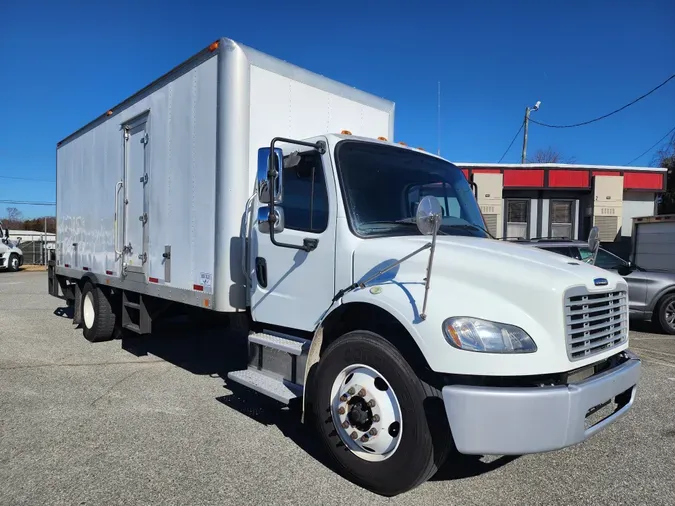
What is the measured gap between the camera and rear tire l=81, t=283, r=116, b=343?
24.6 ft

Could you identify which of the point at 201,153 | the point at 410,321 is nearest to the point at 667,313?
the point at 410,321

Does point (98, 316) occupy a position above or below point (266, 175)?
below

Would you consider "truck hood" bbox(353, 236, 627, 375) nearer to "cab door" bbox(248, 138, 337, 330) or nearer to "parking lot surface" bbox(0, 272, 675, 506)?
"parking lot surface" bbox(0, 272, 675, 506)

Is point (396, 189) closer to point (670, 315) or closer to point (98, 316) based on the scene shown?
point (98, 316)

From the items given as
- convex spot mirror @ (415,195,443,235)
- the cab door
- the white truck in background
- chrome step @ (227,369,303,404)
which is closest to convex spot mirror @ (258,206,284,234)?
the cab door

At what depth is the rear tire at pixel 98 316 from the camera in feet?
24.6

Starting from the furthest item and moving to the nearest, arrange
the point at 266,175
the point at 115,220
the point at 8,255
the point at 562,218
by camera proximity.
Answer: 1. the point at 8,255
2. the point at 562,218
3. the point at 115,220
4. the point at 266,175

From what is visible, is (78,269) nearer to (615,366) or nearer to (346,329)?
(346,329)

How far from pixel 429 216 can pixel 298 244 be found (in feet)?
4.77

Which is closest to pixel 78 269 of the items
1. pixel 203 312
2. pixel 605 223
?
pixel 203 312

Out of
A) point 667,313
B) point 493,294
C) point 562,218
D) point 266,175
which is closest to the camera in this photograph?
point 493,294

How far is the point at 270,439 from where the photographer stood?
13.5ft

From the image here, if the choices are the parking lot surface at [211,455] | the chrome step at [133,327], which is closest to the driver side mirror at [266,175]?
the parking lot surface at [211,455]

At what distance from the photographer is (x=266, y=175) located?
4.01m
